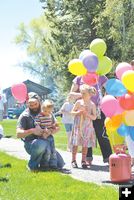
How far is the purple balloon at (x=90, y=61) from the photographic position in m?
8.15

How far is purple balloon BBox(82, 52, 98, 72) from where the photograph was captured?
26.7 ft

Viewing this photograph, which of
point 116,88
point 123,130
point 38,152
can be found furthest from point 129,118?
point 38,152

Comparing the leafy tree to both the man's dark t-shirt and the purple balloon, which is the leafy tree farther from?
the man's dark t-shirt

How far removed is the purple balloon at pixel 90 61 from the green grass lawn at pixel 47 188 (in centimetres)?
185

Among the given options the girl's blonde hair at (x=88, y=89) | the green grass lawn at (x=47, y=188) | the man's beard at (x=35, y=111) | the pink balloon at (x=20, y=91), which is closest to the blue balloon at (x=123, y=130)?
the green grass lawn at (x=47, y=188)

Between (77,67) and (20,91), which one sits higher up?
(77,67)

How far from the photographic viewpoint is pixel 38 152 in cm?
794

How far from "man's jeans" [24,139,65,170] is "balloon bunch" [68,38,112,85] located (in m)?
1.33

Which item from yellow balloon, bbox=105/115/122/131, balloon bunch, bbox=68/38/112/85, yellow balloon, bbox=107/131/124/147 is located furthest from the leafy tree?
yellow balloon, bbox=105/115/122/131

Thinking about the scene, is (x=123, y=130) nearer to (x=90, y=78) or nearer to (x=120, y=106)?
(x=120, y=106)

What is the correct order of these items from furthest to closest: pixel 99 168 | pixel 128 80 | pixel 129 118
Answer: pixel 99 168 < pixel 129 118 < pixel 128 80

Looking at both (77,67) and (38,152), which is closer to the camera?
(38,152)

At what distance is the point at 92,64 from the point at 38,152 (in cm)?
170

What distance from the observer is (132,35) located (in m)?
32.1
